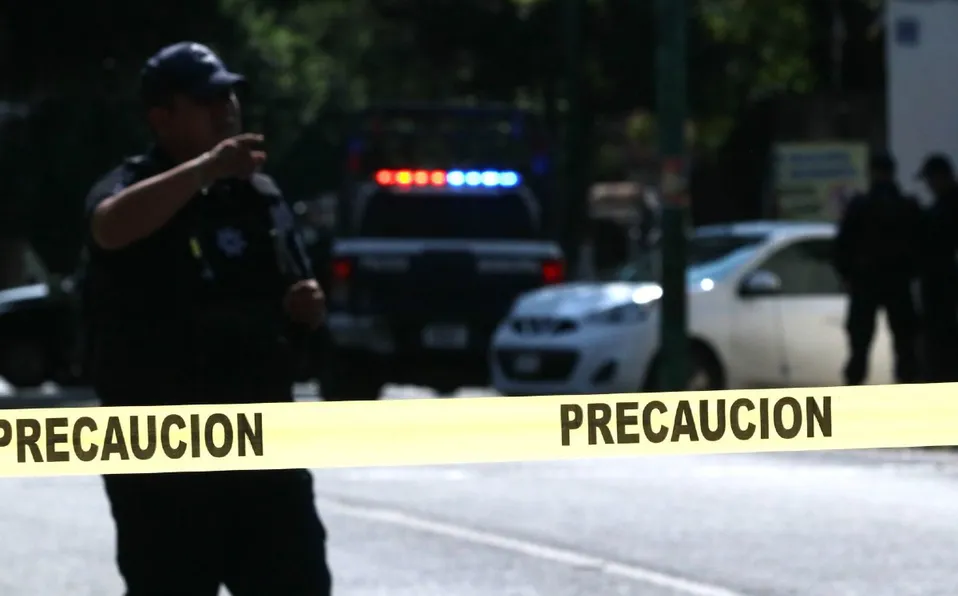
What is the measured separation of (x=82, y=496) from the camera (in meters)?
12.4

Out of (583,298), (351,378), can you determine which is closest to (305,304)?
(583,298)

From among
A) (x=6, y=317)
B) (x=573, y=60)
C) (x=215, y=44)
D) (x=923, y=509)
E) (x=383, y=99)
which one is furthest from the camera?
(x=383, y=99)

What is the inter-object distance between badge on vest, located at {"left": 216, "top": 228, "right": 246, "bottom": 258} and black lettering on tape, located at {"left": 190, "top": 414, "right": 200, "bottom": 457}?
1.74 ft

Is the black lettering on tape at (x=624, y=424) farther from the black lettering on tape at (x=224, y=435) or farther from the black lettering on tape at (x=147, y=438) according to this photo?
the black lettering on tape at (x=147, y=438)

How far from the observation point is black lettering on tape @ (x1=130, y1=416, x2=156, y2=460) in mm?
5359

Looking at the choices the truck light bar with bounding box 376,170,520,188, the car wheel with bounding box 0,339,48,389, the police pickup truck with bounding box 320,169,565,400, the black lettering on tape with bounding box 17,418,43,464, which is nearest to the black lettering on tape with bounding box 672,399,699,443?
the black lettering on tape with bounding box 17,418,43,464

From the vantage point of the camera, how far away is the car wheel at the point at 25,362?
2405cm

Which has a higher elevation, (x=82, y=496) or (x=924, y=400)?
(x=924, y=400)

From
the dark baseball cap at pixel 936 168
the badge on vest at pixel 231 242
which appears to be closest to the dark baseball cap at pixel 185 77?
the badge on vest at pixel 231 242

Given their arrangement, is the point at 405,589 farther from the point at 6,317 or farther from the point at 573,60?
the point at 573,60

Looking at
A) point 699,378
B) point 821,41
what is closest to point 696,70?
point 821,41

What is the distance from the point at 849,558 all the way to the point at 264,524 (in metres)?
4.73

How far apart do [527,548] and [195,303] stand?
498cm

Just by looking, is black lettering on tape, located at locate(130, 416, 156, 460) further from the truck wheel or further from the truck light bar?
the truck light bar
